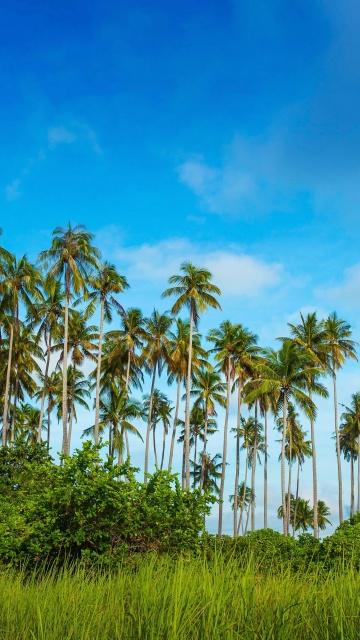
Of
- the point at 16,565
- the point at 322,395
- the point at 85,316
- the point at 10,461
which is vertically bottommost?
the point at 16,565

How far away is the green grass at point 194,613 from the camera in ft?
15.6

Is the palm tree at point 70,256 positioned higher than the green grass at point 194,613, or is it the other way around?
the palm tree at point 70,256

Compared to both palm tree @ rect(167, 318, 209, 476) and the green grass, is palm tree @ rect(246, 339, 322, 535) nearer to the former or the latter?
palm tree @ rect(167, 318, 209, 476)

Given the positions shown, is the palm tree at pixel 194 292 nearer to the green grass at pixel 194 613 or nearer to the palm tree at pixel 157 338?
the palm tree at pixel 157 338

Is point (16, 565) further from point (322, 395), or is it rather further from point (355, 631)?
point (322, 395)

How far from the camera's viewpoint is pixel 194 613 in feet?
16.3

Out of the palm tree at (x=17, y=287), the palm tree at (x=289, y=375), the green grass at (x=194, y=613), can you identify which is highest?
the palm tree at (x=17, y=287)

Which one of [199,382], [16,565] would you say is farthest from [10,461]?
[199,382]

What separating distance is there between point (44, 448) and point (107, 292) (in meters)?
20.7

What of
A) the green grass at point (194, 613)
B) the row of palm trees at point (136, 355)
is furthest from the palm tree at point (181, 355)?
the green grass at point (194, 613)

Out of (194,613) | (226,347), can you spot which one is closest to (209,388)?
(226,347)

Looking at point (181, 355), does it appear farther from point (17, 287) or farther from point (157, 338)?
point (17, 287)

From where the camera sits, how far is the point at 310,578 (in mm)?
6461

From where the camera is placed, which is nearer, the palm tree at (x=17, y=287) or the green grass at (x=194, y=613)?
the green grass at (x=194, y=613)
